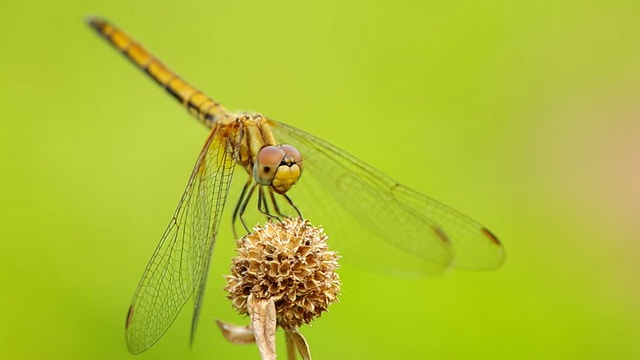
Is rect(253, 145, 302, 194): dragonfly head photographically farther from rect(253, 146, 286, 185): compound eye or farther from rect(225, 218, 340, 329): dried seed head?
rect(225, 218, 340, 329): dried seed head

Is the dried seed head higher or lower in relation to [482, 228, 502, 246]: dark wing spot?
lower

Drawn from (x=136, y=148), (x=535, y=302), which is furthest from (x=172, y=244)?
(x=136, y=148)

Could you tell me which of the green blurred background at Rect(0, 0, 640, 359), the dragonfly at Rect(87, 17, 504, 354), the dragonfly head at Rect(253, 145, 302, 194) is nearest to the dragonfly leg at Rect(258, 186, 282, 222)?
the dragonfly at Rect(87, 17, 504, 354)

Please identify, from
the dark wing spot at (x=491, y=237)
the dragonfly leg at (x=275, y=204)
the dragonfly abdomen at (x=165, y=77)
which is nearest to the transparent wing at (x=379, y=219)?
the dark wing spot at (x=491, y=237)

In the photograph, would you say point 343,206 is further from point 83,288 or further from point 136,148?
point 136,148

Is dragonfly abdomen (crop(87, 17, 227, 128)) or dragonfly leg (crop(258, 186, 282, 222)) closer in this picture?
dragonfly leg (crop(258, 186, 282, 222))

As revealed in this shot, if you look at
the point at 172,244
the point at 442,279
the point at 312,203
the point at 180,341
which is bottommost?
the point at 172,244

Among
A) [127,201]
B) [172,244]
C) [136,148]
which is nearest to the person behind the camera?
[172,244]

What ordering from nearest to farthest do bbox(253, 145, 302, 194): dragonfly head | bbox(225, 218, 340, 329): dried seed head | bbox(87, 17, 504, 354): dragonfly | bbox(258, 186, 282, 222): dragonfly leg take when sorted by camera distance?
bbox(225, 218, 340, 329): dried seed head → bbox(87, 17, 504, 354): dragonfly → bbox(253, 145, 302, 194): dragonfly head → bbox(258, 186, 282, 222): dragonfly leg
